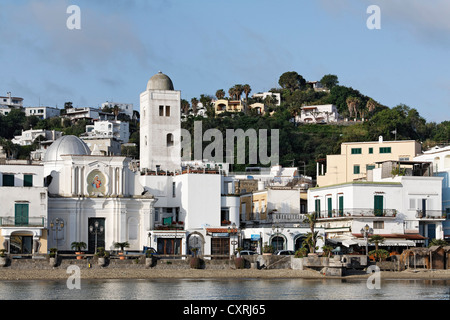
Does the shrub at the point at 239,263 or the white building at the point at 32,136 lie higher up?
the white building at the point at 32,136

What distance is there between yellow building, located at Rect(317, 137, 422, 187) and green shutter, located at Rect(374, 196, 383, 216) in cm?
1628

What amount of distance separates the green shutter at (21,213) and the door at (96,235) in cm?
611

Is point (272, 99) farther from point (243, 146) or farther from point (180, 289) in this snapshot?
point (180, 289)

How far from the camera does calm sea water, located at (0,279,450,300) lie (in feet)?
173

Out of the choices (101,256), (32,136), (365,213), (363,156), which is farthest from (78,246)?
(32,136)

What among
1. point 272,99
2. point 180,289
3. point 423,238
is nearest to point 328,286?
point 180,289

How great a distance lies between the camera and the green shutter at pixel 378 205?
7912 centimetres

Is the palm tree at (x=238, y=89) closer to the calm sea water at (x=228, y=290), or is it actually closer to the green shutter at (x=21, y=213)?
the green shutter at (x=21, y=213)

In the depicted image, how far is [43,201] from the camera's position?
7312cm

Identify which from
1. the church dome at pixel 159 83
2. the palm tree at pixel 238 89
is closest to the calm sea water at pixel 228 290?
the church dome at pixel 159 83

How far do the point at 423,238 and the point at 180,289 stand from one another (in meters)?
28.0

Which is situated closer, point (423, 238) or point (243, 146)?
point (423, 238)

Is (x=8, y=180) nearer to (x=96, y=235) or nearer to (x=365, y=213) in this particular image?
(x=96, y=235)

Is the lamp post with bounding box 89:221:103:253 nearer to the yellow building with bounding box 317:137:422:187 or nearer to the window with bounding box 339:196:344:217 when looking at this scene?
the window with bounding box 339:196:344:217
